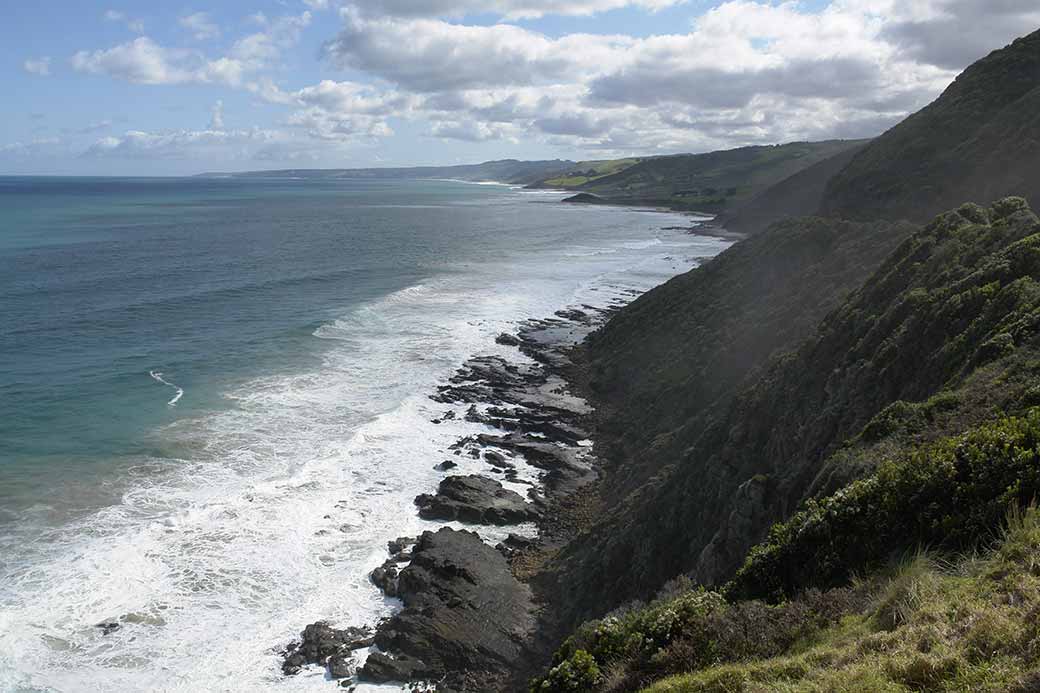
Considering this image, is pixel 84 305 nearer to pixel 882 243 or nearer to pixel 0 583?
pixel 0 583

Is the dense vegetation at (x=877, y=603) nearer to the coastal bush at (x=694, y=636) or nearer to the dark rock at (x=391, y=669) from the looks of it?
the coastal bush at (x=694, y=636)

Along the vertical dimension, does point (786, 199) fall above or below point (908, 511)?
above

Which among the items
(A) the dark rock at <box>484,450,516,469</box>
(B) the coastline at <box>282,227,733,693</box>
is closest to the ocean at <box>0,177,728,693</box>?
(B) the coastline at <box>282,227,733,693</box>

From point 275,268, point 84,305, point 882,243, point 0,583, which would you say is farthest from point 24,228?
point 882,243

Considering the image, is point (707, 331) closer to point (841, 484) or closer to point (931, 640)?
point (841, 484)

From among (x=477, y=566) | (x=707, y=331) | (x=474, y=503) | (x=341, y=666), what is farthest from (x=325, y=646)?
(x=707, y=331)

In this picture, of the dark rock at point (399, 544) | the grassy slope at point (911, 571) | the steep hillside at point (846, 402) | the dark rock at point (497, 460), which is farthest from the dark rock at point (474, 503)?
the grassy slope at point (911, 571)
